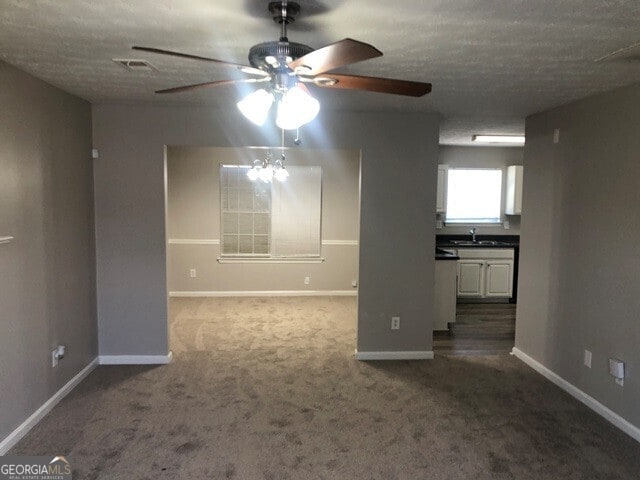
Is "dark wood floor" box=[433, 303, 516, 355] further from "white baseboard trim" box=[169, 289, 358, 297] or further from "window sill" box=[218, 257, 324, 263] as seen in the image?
"window sill" box=[218, 257, 324, 263]

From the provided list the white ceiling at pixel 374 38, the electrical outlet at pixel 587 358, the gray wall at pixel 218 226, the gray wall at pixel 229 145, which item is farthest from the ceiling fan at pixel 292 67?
the gray wall at pixel 218 226

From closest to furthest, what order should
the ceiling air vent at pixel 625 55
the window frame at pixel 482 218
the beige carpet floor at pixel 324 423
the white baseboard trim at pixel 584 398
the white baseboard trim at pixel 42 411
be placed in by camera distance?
the ceiling air vent at pixel 625 55
the beige carpet floor at pixel 324 423
the white baseboard trim at pixel 42 411
the white baseboard trim at pixel 584 398
the window frame at pixel 482 218

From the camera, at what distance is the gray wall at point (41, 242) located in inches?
103

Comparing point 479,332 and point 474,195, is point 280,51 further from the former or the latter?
point 474,195

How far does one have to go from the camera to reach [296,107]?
165 centimetres

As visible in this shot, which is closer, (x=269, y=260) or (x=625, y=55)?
(x=625, y=55)

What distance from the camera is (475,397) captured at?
11.0 feet

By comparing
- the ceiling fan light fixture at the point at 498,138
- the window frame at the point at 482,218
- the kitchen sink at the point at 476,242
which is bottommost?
the kitchen sink at the point at 476,242

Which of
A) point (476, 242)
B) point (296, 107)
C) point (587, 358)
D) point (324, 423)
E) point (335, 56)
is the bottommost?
point (324, 423)

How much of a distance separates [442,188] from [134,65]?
15.3 feet

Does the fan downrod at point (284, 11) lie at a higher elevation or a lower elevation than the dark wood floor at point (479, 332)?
higher

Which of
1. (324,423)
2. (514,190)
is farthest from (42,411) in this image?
(514,190)

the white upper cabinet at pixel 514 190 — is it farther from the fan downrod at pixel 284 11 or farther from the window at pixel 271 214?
the fan downrod at pixel 284 11

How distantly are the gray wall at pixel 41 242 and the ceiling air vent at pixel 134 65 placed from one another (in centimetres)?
67
